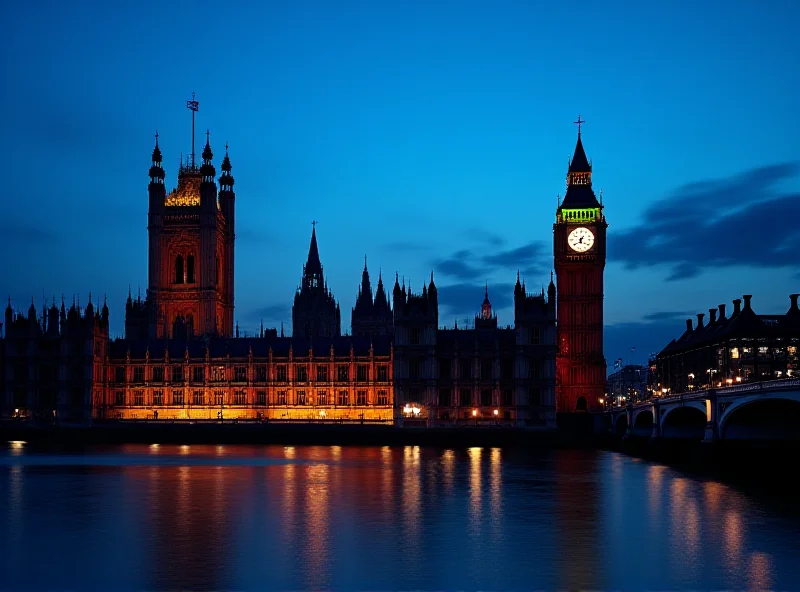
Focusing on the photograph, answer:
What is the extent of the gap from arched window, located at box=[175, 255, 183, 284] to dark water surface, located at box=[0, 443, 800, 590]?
310 ft

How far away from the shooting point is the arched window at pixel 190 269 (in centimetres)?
17875

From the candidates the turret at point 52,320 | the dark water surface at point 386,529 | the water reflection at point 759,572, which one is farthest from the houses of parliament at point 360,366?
the water reflection at point 759,572

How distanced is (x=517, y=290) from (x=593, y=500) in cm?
7285

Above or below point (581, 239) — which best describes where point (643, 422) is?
below

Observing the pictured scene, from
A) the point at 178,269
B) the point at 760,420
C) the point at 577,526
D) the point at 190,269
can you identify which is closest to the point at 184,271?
the point at 190,269

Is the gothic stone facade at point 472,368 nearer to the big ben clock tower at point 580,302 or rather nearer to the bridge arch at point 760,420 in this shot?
the big ben clock tower at point 580,302

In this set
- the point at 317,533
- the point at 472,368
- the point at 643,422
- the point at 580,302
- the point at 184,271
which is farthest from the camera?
the point at 184,271

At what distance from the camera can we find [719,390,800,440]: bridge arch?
84.0 m

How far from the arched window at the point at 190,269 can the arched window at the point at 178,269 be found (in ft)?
3.38

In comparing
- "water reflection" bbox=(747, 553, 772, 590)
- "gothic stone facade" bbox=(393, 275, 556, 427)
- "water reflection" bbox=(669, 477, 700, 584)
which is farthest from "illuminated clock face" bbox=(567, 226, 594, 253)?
"water reflection" bbox=(747, 553, 772, 590)

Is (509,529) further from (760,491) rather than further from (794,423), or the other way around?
(794,423)

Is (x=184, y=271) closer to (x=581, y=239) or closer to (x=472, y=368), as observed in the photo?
(x=472, y=368)

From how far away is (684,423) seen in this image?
123 m

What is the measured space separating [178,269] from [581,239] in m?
69.6
